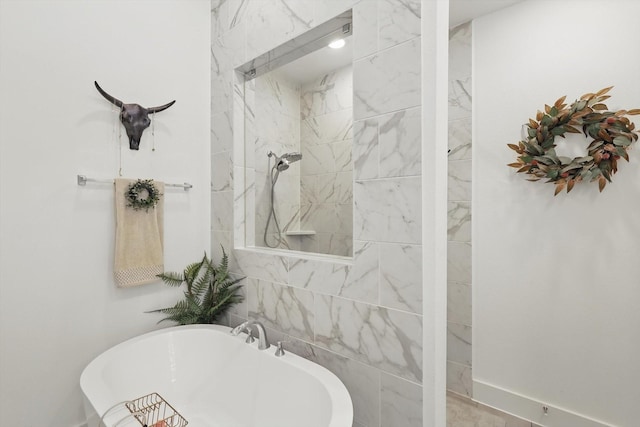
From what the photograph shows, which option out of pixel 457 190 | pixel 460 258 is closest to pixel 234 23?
pixel 457 190

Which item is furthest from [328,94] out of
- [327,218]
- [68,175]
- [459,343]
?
[459,343]

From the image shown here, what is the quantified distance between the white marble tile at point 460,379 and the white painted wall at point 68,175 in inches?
83.7

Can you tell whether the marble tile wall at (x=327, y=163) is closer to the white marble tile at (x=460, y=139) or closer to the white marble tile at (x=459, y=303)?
the white marble tile at (x=460, y=139)

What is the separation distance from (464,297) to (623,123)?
1.42 m

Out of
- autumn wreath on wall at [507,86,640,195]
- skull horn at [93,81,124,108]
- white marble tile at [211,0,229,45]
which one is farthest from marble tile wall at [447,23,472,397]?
skull horn at [93,81,124,108]

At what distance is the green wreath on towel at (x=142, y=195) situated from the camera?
1.73 metres

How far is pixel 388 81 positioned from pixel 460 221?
4.84 feet

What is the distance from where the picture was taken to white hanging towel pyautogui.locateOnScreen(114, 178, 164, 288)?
1.71m

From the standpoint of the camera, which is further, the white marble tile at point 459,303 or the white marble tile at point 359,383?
the white marble tile at point 459,303

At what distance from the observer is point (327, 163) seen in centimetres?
168

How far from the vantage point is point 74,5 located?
1.61m

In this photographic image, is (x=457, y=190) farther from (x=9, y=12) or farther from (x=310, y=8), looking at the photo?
(x=9, y=12)

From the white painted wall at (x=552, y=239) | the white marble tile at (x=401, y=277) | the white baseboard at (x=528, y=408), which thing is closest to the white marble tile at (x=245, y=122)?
the white marble tile at (x=401, y=277)

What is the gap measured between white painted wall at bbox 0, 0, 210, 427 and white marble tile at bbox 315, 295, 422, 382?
1121 millimetres
